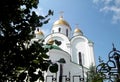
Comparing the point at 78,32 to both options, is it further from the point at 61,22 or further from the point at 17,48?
the point at 17,48

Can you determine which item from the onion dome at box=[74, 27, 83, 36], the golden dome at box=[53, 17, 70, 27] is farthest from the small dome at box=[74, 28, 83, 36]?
the golden dome at box=[53, 17, 70, 27]

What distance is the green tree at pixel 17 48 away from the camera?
3.26m

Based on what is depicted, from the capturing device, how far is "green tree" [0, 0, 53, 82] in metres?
3.26

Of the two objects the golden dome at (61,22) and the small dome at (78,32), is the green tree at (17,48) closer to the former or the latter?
the golden dome at (61,22)

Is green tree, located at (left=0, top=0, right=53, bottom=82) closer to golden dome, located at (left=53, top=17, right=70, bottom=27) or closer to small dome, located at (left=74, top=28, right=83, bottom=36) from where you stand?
golden dome, located at (left=53, top=17, right=70, bottom=27)

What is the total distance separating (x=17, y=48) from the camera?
3.36 meters

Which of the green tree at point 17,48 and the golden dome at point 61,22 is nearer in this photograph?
the green tree at point 17,48

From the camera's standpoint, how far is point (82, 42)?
2816cm

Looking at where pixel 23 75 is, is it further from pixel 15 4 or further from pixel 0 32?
pixel 15 4

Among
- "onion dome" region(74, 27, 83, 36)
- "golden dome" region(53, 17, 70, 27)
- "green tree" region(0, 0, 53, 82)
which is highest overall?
"golden dome" region(53, 17, 70, 27)

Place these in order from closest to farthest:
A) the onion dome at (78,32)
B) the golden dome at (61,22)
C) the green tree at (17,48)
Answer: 1. the green tree at (17,48)
2. the golden dome at (61,22)
3. the onion dome at (78,32)

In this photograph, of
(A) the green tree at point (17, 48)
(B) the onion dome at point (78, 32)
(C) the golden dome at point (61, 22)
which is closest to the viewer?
(A) the green tree at point (17, 48)

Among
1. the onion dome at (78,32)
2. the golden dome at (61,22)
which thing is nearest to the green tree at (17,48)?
the golden dome at (61,22)

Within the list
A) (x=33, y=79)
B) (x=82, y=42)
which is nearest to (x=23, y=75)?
(x=33, y=79)
